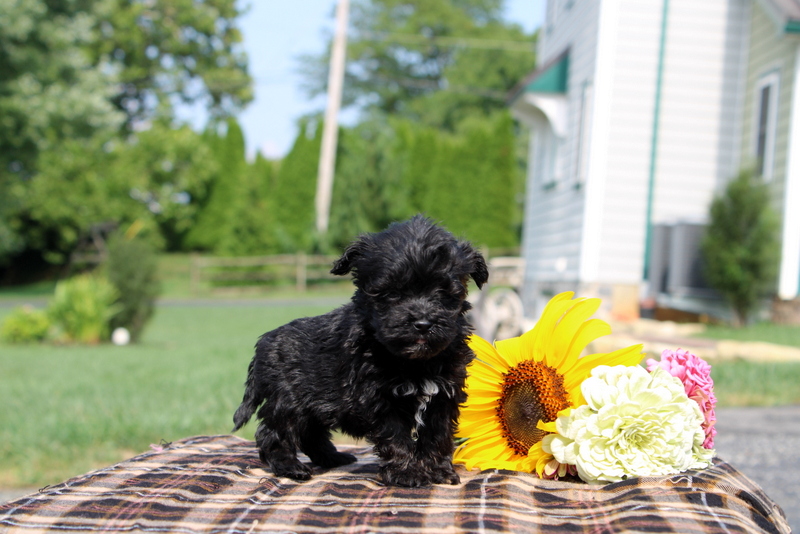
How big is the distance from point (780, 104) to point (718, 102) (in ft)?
5.25

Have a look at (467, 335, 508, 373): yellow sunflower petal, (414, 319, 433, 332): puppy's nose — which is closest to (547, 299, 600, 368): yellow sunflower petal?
(467, 335, 508, 373): yellow sunflower petal

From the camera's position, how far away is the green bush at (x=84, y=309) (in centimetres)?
1291

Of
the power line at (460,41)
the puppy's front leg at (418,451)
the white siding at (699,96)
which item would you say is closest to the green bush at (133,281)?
the white siding at (699,96)

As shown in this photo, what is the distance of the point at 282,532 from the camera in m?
2.09

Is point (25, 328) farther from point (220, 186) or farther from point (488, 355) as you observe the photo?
point (220, 186)

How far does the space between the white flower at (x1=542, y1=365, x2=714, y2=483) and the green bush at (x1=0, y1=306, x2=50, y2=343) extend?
1312cm

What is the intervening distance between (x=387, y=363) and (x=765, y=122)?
1139cm

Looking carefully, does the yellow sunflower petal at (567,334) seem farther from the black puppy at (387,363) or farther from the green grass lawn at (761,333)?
the green grass lawn at (761,333)

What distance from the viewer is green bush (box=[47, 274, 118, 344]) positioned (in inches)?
508

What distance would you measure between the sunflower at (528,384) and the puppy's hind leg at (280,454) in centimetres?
68

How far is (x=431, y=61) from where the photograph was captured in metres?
49.4

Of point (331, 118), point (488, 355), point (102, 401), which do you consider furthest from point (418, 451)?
point (331, 118)

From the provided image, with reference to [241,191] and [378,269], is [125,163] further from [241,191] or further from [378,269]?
[378,269]

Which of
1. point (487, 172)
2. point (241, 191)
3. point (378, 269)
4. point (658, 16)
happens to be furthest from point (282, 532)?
point (487, 172)
